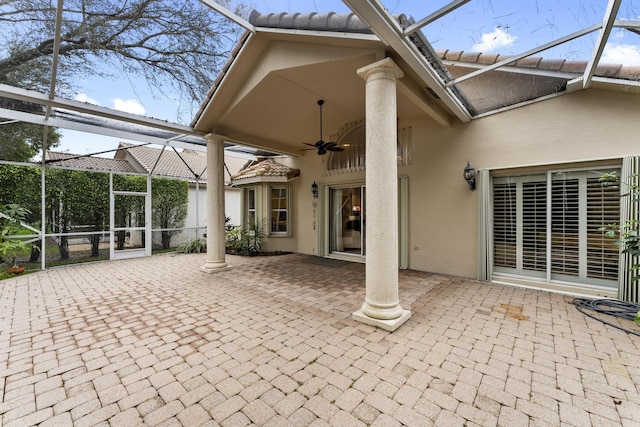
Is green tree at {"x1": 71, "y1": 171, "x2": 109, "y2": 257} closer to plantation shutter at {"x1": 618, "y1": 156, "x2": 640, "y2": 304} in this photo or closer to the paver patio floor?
the paver patio floor

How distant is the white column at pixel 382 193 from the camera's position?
325cm

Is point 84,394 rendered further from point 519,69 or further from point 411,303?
point 519,69

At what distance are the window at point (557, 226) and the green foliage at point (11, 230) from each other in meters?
10.8

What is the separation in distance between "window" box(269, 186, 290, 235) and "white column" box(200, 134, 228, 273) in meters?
3.07

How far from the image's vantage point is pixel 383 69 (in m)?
3.24

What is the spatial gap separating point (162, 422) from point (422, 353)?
7.71ft

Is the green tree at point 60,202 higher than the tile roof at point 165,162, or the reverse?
the tile roof at point 165,162

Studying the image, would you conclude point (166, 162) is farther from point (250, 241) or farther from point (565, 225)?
point (565, 225)

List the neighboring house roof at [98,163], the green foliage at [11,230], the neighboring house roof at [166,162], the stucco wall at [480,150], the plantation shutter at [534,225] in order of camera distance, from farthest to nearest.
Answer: the neighboring house roof at [166,162] < the neighboring house roof at [98,163] < the green foliage at [11,230] < the plantation shutter at [534,225] < the stucco wall at [480,150]

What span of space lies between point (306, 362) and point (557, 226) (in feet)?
17.1

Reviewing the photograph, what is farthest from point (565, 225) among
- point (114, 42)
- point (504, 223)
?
point (114, 42)

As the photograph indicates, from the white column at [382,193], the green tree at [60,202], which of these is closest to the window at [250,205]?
the green tree at [60,202]

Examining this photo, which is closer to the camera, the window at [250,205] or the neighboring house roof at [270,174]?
the neighboring house roof at [270,174]

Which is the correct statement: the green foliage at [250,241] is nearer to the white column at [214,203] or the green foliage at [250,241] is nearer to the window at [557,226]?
the white column at [214,203]
